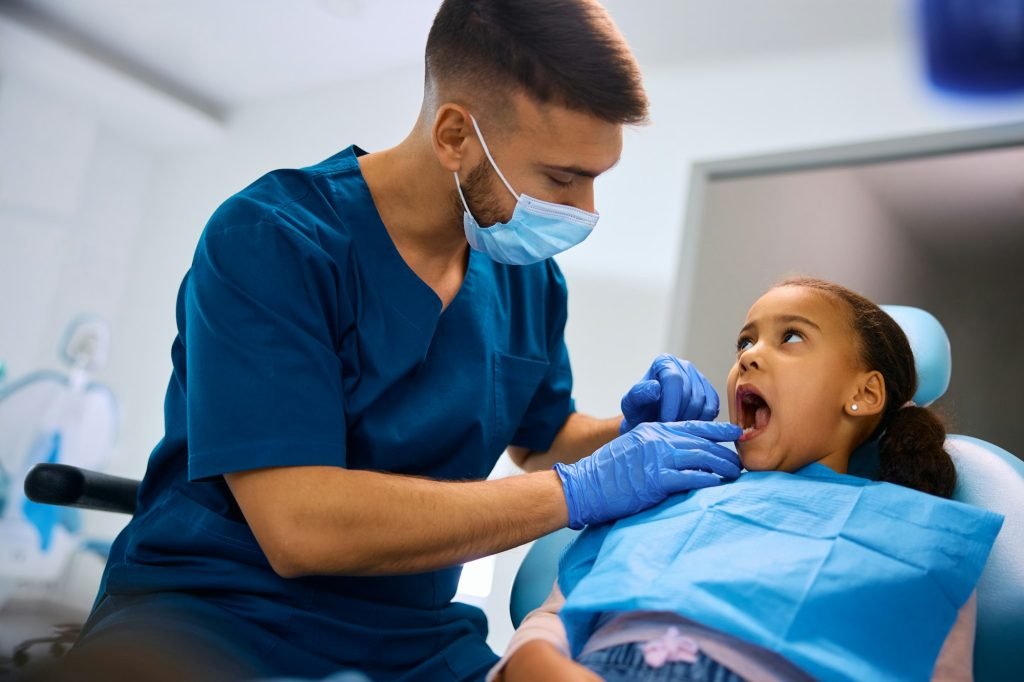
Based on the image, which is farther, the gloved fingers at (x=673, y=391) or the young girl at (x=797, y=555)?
the gloved fingers at (x=673, y=391)

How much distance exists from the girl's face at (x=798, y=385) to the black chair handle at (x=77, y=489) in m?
0.99

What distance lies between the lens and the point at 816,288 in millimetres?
1356

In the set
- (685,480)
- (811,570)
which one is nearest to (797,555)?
(811,570)

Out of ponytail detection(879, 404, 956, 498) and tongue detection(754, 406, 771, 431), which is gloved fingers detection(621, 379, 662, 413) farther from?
ponytail detection(879, 404, 956, 498)

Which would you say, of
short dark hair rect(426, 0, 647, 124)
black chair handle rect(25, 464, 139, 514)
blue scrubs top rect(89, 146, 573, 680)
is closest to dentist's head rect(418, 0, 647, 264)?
short dark hair rect(426, 0, 647, 124)

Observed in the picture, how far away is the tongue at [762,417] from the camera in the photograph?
130 cm

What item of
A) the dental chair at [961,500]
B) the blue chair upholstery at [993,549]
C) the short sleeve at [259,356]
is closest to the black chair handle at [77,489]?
the dental chair at [961,500]

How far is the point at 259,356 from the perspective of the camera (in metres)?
1.15

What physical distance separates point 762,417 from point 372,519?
61 cm

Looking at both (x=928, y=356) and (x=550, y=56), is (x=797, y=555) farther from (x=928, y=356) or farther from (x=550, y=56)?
(x=550, y=56)

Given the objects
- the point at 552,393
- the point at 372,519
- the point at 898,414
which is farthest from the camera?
the point at 552,393

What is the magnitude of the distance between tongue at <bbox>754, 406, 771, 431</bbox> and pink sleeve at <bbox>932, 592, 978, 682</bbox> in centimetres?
37

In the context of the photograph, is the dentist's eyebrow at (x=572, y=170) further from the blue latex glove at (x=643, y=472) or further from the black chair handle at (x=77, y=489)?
the black chair handle at (x=77, y=489)

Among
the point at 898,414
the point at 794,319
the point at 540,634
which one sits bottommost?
the point at 540,634
